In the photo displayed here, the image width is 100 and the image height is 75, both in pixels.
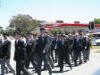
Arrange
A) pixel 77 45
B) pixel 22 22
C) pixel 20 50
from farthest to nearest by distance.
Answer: pixel 22 22 → pixel 77 45 → pixel 20 50

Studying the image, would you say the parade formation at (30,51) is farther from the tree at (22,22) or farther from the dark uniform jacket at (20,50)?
the tree at (22,22)

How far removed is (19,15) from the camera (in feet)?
280

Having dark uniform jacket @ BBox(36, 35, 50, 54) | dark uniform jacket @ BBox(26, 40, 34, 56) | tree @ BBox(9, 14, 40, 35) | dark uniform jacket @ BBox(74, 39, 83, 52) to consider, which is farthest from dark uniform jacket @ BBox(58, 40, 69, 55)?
tree @ BBox(9, 14, 40, 35)

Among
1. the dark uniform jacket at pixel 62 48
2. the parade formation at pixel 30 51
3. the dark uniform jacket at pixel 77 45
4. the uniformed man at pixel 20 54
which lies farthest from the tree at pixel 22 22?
the uniformed man at pixel 20 54

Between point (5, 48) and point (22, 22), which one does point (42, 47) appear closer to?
point (5, 48)

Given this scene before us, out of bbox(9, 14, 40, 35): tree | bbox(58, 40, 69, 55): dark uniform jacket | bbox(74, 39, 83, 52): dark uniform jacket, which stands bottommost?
bbox(9, 14, 40, 35): tree

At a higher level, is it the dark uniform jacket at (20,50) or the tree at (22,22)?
the dark uniform jacket at (20,50)

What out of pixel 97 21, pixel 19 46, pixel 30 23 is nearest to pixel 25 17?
pixel 30 23

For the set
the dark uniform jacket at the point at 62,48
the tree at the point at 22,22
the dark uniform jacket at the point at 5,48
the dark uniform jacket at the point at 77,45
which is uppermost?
the dark uniform jacket at the point at 5,48

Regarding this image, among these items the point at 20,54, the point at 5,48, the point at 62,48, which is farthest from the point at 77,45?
the point at 20,54

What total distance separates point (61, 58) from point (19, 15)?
2981 inches

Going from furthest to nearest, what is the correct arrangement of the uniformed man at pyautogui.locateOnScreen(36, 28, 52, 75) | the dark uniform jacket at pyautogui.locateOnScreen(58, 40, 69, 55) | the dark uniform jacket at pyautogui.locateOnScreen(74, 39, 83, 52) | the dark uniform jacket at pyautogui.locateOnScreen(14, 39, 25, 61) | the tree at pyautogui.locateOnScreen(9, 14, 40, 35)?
the tree at pyautogui.locateOnScreen(9, 14, 40, 35) < the dark uniform jacket at pyautogui.locateOnScreen(74, 39, 83, 52) < the dark uniform jacket at pyautogui.locateOnScreen(58, 40, 69, 55) < the uniformed man at pyautogui.locateOnScreen(36, 28, 52, 75) < the dark uniform jacket at pyautogui.locateOnScreen(14, 39, 25, 61)

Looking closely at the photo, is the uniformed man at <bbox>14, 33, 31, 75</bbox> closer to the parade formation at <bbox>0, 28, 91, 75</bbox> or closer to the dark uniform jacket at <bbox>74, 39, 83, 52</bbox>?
the parade formation at <bbox>0, 28, 91, 75</bbox>

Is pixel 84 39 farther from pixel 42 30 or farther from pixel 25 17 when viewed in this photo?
pixel 25 17
